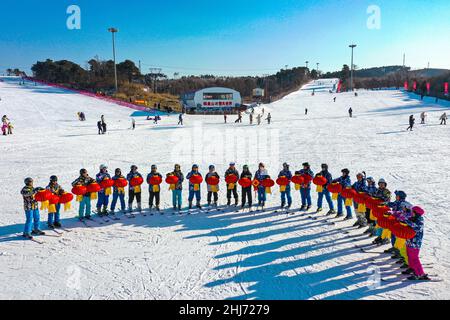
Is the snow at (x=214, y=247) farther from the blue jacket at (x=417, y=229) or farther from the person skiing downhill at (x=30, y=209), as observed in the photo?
the blue jacket at (x=417, y=229)

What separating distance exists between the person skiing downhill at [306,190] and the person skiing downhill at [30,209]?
6.86m

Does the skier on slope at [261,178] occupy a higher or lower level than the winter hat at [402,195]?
lower

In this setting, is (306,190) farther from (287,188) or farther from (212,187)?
(212,187)

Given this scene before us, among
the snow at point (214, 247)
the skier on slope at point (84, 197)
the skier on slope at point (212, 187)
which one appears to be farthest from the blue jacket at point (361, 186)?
the skier on slope at point (84, 197)

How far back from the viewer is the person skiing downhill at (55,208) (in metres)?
7.92

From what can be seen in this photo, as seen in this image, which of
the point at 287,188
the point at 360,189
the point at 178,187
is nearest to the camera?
the point at 360,189

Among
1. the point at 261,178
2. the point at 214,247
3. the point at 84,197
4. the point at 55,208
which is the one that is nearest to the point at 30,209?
the point at 55,208

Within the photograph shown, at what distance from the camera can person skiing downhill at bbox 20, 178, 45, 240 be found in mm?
7340

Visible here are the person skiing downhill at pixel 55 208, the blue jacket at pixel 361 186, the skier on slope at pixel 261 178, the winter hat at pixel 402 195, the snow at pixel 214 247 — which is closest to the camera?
the snow at pixel 214 247

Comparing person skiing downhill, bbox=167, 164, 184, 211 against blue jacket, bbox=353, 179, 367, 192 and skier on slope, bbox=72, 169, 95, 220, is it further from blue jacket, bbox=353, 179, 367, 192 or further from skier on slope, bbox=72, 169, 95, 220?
blue jacket, bbox=353, 179, 367, 192

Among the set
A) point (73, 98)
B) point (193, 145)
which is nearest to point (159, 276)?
point (193, 145)

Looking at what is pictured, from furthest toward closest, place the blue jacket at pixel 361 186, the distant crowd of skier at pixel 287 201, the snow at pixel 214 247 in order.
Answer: the blue jacket at pixel 361 186 → the distant crowd of skier at pixel 287 201 → the snow at pixel 214 247

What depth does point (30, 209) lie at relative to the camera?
742 cm

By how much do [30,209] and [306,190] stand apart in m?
7.18
